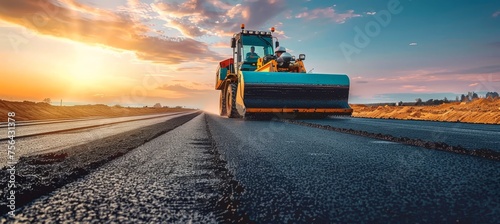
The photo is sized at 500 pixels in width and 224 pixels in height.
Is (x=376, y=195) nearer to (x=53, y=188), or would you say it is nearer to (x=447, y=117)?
(x=53, y=188)

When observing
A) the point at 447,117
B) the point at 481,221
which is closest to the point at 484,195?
the point at 481,221

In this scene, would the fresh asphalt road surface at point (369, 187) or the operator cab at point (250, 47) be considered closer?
the fresh asphalt road surface at point (369, 187)

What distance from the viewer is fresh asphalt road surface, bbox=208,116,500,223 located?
112 cm

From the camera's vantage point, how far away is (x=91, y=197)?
1.38 meters

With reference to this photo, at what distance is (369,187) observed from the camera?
153 cm

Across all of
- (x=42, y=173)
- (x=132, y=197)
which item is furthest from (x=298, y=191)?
(x=42, y=173)

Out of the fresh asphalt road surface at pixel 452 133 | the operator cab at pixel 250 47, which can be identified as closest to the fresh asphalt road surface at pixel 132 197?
the fresh asphalt road surface at pixel 452 133

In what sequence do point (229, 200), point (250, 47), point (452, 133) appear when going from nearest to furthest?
point (229, 200)
point (452, 133)
point (250, 47)

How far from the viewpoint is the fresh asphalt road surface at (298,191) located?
1107 millimetres

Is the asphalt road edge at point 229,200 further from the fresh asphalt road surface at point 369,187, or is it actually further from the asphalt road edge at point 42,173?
the asphalt road edge at point 42,173

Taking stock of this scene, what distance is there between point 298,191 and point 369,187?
38 cm

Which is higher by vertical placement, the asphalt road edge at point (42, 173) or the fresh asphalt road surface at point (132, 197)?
the fresh asphalt road surface at point (132, 197)

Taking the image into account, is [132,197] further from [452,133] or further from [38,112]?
[38,112]

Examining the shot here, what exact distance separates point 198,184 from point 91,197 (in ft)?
1.67
